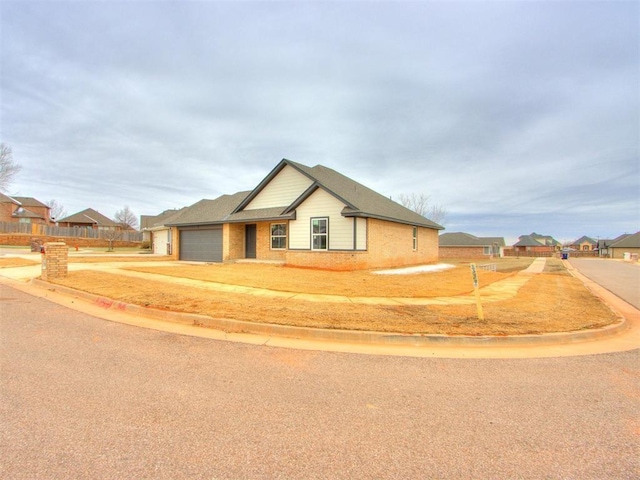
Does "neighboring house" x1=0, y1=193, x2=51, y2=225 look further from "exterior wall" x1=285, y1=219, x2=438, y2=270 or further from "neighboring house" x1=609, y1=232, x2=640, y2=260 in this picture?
"neighboring house" x1=609, y1=232, x2=640, y2=260

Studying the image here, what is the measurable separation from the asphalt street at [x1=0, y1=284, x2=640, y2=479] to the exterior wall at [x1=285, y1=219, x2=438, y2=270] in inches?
461

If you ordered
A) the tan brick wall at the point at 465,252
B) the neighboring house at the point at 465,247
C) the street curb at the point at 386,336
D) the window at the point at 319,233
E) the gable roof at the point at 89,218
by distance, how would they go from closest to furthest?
the street curb at the point at 386,336
the window at the point at 319,233
the gable roof at the point at 89,218
the neighboring house at the point at 465,247
the tan brick wall at the point at 465,252

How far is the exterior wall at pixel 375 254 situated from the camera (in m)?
16.9

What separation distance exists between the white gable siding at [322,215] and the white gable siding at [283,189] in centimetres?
182

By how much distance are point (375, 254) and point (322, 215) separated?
138 inches

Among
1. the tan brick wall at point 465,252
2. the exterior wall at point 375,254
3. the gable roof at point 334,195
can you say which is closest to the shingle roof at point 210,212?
the gable roof at point 334,195

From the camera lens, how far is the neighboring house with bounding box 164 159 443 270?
1723 cm

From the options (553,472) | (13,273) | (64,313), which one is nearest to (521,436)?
(553,472)

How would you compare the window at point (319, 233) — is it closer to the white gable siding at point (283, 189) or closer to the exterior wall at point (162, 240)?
the white gable siding at point (283, 189)

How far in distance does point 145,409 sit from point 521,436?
3570 mm

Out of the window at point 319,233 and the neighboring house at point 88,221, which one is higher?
the neighboring house at point 88,221

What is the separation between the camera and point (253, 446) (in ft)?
Answer: 9.28

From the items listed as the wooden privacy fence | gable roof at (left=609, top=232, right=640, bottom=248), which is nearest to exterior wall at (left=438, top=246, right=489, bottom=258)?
gable roof at (left=609, top=232, right=640, bottom=248)

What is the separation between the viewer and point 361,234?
56.1ft
